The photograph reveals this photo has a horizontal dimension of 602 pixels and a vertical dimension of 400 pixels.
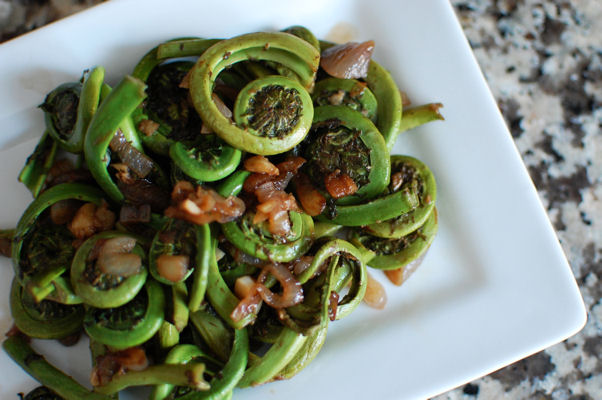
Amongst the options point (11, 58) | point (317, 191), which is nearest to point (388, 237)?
point (317, 191)

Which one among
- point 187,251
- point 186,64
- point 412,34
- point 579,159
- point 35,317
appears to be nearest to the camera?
point 187,251

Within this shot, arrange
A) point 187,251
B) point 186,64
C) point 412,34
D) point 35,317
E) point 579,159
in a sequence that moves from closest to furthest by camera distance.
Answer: point 187,251, point 35,317, point 186,64, point 412,34, point 579,159

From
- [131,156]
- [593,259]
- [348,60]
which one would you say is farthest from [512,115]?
[131,156]

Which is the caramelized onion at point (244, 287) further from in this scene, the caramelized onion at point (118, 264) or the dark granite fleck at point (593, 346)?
the dark granite fleck at point (593, 346)

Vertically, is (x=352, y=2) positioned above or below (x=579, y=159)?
above

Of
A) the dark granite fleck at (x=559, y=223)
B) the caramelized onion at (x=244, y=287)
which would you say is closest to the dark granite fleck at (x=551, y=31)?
the dark granite fleck at (x=559, y=223)

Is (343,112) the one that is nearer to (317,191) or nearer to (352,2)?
(317,191)

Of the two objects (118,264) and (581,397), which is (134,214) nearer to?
(118,264)

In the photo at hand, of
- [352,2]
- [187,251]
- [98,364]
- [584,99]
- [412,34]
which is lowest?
[584,99]
